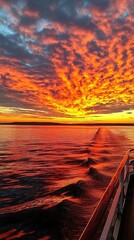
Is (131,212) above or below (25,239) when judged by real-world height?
above

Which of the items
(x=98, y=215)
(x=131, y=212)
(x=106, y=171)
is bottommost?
(x=106, y=171)

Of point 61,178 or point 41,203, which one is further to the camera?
point 61,178

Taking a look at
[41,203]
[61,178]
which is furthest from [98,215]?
[61,178]

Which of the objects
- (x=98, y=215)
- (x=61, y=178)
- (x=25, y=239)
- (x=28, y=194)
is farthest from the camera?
(x=61, y=178)

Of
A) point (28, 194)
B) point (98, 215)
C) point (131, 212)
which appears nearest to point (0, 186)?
point (28, 194)

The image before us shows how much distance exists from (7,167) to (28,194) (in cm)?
976

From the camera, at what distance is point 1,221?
361 inches

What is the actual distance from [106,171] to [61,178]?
502 centimetres

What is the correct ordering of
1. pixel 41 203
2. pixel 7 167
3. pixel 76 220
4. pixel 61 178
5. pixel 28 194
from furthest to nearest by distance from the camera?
pixel 7 167 → pixel 61 178 → pixel 28 194 → pixel 41 203 → pixel 76 220

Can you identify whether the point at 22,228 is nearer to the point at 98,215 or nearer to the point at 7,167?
the point at 98,215

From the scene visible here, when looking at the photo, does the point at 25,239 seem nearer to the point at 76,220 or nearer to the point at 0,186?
the point at 76,220

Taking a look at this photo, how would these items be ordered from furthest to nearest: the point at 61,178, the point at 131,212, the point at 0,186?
the point at 61,178
the point at 0,186
the point at 131,212

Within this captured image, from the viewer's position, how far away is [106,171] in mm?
20562

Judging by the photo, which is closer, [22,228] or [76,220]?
[22,228]
